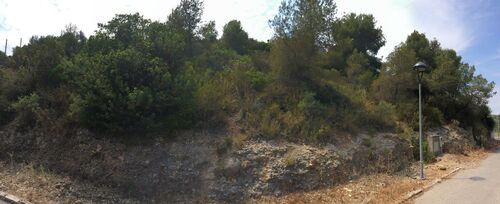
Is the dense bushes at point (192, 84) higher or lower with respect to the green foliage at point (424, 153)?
higher

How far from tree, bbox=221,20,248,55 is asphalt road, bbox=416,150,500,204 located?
1830cm

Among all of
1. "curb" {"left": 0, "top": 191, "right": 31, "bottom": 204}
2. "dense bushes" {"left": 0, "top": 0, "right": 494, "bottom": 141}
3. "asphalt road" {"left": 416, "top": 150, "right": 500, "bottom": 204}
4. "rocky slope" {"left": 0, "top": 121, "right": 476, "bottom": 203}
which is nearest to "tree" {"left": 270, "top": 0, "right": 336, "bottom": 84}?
"dense bushes" {"left": 0, "top": 0, "right": 494, "bottom": 141}

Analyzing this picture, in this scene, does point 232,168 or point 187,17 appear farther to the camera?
point 187,17

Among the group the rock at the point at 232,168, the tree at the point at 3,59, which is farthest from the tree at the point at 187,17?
the rock at the point at 232,168

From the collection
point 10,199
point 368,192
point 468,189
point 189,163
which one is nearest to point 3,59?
point 10,199

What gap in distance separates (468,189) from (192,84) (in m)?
8.78

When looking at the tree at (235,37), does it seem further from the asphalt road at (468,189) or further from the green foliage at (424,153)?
the asphalt road at (468,189)

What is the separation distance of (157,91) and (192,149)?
2108 mm

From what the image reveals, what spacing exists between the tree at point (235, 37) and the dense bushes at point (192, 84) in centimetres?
740

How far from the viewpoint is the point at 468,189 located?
38.8ft

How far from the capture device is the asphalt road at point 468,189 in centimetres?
1056

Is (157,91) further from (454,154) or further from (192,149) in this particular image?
(454,154)

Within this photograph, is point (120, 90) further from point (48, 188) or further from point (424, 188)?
point (424, 188)

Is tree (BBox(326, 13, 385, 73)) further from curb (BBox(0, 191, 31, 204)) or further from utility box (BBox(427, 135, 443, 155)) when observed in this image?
curb (BBox(0, 191, 31, 204))
